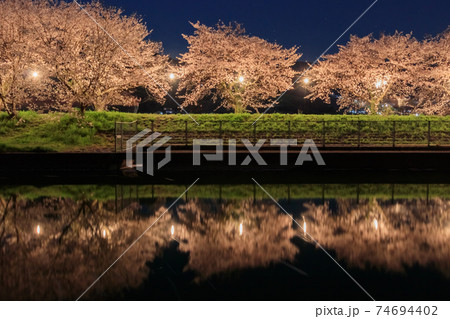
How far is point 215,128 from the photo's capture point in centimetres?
3145

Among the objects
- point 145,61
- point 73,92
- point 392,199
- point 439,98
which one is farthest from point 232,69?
point 392,199

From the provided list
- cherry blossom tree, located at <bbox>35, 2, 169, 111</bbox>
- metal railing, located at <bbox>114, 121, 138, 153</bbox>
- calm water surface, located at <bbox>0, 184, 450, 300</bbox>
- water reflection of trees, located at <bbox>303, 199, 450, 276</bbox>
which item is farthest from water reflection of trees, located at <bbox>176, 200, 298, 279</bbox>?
cherry blossom tree, located at <bbox>35, 2, 169, 111</bbox>

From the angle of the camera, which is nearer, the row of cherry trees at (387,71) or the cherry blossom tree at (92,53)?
the cherry blossom tree at (92,53)

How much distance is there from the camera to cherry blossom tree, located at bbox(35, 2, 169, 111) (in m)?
31.5

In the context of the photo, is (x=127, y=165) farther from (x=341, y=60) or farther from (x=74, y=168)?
(x=341, y=60)

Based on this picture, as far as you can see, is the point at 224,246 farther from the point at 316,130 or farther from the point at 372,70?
the point at 372,70

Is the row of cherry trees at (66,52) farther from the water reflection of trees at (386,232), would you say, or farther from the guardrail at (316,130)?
the water reflection of trees at (386,232)

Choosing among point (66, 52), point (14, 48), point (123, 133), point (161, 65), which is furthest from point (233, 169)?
point (161, 65)

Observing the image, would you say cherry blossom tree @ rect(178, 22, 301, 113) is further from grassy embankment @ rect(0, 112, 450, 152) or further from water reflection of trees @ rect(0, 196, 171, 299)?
water reflection of trees @ rect(0, 196, 171, 299)

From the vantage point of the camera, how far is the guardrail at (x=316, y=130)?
30.0m

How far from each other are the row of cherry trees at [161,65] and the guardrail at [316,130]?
568 cm

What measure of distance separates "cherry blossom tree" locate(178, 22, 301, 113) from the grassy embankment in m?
6.69

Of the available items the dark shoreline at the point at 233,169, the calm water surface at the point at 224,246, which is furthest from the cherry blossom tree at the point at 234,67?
the calm water surface at the point at 224,246

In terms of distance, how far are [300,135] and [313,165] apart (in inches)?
353
